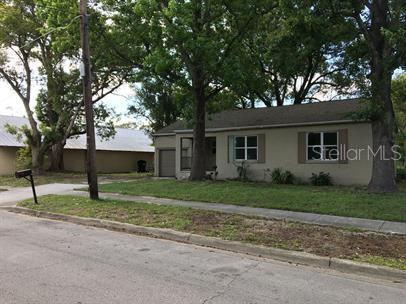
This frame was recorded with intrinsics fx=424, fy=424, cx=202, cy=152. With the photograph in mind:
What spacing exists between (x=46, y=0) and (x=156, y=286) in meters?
15.9

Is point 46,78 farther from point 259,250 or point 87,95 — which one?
point 259,250

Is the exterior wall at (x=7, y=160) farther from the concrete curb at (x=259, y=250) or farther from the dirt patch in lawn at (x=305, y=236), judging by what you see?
the dirt patch in lawn at (x=305, y=236)

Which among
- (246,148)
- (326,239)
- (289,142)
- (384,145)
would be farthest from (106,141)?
(326,239)

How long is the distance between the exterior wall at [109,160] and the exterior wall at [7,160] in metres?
5.31

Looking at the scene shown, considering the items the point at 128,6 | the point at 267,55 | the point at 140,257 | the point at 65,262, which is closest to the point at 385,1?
the point at 267,55

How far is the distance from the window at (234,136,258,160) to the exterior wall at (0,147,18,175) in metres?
18.1

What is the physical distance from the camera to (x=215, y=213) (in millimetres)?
11805

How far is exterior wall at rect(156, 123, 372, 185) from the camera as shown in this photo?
61.9 feet

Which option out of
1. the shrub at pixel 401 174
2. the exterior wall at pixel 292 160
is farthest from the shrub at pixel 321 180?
the shrub at pixel 401 174

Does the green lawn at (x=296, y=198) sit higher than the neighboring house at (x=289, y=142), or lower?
lower

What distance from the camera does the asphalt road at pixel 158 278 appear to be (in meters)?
5.36

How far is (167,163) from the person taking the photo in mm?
27531

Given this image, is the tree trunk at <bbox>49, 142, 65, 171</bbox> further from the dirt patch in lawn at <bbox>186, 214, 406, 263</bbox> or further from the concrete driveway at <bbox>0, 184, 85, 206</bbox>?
the dirt patch in lawn at <bbox>186, 214, 406, 263</bbox>

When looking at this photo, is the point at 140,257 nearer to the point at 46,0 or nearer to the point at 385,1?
the point at 385,1
